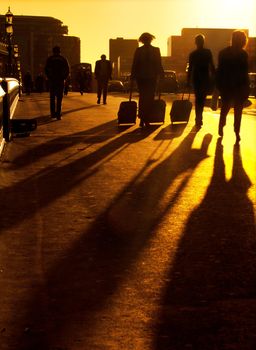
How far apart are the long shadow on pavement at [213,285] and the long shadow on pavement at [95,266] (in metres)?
0.33

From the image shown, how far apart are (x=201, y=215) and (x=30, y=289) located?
8.80 ft

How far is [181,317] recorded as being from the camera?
4.50 m

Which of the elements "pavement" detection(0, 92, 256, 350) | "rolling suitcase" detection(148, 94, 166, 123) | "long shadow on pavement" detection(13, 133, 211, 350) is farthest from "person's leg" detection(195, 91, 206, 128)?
"long shadow on pavement" detection(13, 133, 211, 350)

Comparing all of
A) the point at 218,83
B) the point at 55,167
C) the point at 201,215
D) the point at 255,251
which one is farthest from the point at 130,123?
the point at 255,251

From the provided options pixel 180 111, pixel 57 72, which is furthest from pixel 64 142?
pixel 57 72

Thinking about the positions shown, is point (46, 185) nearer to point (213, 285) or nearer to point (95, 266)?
point (95, 266)

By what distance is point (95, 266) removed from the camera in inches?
223

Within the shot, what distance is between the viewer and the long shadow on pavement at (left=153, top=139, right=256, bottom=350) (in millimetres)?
4182

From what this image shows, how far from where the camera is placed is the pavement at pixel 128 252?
4.30 meters

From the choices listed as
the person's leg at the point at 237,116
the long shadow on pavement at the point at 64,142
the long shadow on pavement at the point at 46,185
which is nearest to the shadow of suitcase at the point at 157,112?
the long shadow on pavement at the point at 64,142

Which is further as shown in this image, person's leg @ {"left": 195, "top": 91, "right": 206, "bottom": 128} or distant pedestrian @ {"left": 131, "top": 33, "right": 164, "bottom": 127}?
person's leg @ {"left": 195, "top": 91, "right": 206, "bottom": 128}

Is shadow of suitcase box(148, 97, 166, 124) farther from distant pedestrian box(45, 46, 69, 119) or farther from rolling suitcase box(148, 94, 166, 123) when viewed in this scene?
distant pedestrian box(45, 46, 69, 119)

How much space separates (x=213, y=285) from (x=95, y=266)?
2.86ft

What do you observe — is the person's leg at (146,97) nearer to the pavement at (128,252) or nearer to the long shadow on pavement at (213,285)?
the pavement at (128,252)
